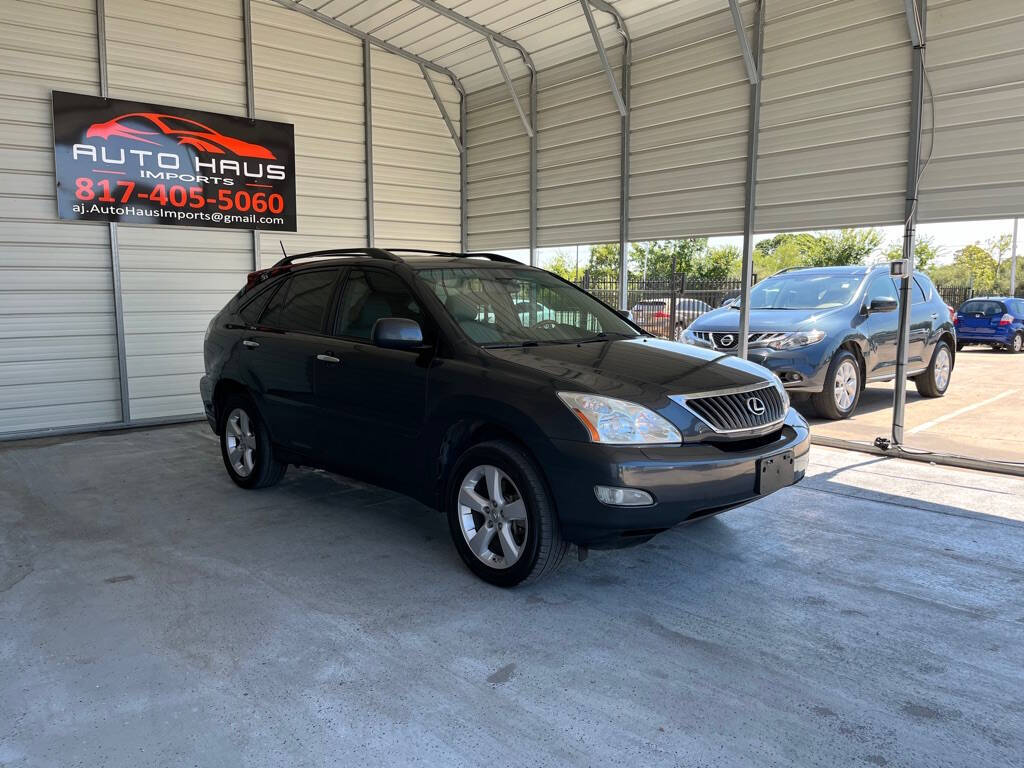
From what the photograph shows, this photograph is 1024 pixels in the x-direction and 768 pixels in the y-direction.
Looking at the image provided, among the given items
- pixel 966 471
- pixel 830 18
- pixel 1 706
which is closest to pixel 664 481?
pixel 1 706

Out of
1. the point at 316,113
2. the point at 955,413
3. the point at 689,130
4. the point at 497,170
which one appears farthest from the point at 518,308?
the point at 497,170

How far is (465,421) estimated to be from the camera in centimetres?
387

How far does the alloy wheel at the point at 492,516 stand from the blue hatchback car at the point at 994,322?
15.0m

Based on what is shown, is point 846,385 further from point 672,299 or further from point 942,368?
point 672,299

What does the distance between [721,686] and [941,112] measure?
544 cm

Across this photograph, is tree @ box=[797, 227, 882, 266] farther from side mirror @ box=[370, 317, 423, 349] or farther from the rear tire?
side mirror @ box=[370, 317, 423, 349]

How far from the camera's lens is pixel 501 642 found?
10.5ft

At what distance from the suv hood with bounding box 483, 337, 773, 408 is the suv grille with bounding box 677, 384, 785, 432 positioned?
2.4 inches

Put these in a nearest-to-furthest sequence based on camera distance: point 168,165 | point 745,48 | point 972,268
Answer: point 745,48 < point 168,165 < point 972,268

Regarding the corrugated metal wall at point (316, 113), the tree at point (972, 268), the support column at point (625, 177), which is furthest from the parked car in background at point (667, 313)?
the tree at point (972, 268)

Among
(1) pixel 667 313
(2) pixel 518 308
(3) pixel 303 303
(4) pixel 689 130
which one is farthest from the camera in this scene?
(1) pixel 667 313

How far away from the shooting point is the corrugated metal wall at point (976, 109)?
5770 millimetres

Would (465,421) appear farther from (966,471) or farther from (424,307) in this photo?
(966,471)

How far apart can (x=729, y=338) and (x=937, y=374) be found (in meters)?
3.13
